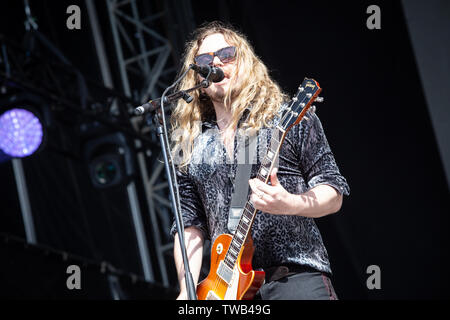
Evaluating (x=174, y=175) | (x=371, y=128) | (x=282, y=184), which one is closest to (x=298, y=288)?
(x=282, y=184)

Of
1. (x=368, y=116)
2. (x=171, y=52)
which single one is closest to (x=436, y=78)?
(x=368, y=116)

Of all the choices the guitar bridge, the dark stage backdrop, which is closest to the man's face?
the guitar bridge

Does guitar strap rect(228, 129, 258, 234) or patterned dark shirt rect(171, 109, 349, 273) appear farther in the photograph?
guitar strap rect(228, 129, 258, 234)

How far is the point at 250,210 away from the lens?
6.75 ft

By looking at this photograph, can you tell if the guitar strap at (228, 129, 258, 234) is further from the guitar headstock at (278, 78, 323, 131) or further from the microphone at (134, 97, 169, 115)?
the microphone at (134, 97, 169, 115)

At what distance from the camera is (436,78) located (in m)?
4.66

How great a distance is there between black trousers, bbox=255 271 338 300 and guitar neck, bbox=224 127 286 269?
151mm

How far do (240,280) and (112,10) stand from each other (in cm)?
567

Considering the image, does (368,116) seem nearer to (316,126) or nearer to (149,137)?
(149,137)

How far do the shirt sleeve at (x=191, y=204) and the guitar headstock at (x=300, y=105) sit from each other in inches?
19.2

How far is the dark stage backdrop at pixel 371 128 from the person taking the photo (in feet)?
17.0

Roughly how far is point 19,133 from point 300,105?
11.8 ft

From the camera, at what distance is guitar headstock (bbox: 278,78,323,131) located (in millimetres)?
2067

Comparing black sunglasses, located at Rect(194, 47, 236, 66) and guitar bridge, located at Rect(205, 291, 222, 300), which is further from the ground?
black sunglasses, located at Rect(194, 47, 236, 66)
